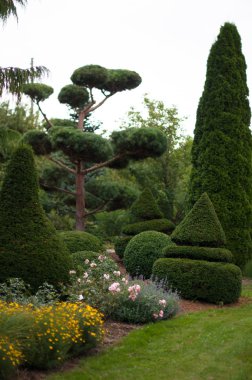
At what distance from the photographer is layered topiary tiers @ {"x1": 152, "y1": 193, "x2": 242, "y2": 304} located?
10.4 meters

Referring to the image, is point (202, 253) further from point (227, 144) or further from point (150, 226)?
point (150, 226)

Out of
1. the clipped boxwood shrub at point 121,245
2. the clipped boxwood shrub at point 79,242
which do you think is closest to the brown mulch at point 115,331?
the clipped boxwood shrub at point 79,242

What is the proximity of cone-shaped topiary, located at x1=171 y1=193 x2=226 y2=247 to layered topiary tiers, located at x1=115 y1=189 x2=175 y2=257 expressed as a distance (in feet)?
16.4

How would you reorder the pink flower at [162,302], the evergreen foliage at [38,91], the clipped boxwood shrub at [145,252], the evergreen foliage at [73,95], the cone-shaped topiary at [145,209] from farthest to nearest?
the evergreen foliage at [73,95] → the evergreen foliage at [38,91] → the cone-shaped topiary at [145,209] → the clipped boxwood shrub at [145,252] → the pink flower at [162,302]

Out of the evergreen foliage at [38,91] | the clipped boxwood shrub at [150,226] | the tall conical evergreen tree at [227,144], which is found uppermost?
the evergreen foliage at [38,91]

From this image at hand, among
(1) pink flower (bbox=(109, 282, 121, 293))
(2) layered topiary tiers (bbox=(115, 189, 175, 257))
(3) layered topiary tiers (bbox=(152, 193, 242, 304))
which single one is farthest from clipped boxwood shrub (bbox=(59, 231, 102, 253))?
(1) pink flower (bbox=(109, 282, 121, 293))

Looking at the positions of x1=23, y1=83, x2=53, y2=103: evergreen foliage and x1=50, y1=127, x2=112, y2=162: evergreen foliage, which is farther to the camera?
x1=23, y1=83, x2=53, y2=103: evergreen foliage

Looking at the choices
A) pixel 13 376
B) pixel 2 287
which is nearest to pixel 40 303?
pixel 2 287

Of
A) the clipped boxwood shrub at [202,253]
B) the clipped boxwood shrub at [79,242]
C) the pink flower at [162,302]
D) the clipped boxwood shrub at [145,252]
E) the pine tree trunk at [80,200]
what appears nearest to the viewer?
the pink flower at [162,302]

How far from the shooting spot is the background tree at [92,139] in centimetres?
1598

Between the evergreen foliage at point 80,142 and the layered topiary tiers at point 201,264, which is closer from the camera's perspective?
the layered topiary tiers at point 201,264

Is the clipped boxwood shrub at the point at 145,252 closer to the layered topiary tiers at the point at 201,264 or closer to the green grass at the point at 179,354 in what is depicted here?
the layered topiary tiers at the point at 201,264

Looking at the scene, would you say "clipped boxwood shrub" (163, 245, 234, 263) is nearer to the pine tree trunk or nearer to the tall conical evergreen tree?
the tall conical evergreen tree

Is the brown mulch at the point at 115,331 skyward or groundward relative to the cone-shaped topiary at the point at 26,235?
groundward
